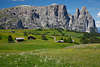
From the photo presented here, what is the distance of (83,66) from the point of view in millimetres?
17047

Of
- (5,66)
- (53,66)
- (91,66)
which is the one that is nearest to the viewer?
(5,66)

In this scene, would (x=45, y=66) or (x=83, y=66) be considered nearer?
(x=45, y=66)

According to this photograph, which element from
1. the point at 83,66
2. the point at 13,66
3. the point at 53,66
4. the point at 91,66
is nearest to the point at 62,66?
the point at 53,66

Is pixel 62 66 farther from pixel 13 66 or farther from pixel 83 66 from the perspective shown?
pixel 13 66

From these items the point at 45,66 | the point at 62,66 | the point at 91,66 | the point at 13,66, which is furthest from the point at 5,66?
the point at 91,66

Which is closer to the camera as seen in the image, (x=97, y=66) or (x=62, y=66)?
(x=62, y=66)

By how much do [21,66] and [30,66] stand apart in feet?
3.22

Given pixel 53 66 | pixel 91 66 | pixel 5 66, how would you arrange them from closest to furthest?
1. pixel 5 66
2. pixel 53 66
3. pixel 91 66

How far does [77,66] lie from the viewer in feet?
55.8

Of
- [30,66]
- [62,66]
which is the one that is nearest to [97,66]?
[62,66]

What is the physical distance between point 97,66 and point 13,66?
10210mm

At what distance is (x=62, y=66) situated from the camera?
1633cm

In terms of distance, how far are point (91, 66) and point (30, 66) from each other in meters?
7.62

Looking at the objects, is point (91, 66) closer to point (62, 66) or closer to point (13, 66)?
point (62, 66)
